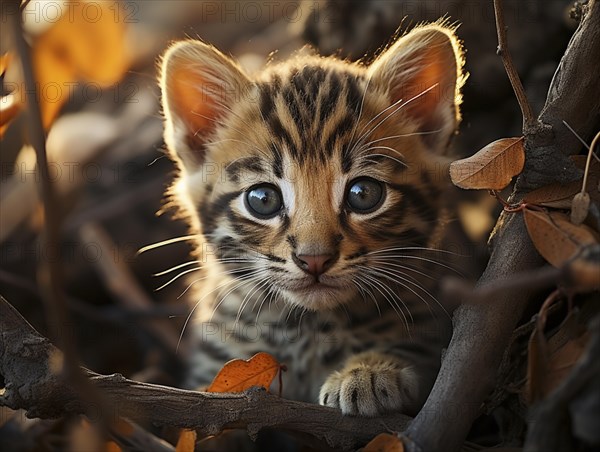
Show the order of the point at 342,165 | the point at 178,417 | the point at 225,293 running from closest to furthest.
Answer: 1. the point at 178,417
2. the point at 342,165
3. the point at 225,293

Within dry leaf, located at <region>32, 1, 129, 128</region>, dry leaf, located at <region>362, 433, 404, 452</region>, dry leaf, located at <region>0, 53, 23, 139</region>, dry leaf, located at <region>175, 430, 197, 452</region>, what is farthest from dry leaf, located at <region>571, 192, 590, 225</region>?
dry leaf, located at <region>32, 1, 129, 128</region>

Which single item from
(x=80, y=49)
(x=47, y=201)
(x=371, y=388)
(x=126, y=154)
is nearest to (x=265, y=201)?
(x=371, y=388)

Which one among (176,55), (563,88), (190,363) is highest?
(176,55)

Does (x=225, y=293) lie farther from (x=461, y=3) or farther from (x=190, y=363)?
(x=461, y=3)

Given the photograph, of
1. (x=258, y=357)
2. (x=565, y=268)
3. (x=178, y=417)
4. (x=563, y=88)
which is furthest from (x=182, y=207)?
(x=565, y=268)

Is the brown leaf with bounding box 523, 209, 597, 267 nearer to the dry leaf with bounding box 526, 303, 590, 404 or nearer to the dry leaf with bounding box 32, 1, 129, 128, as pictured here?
the dry leaf with bounding box 526, 303, 590, 404

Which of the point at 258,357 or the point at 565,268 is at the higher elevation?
the point at 565,268
